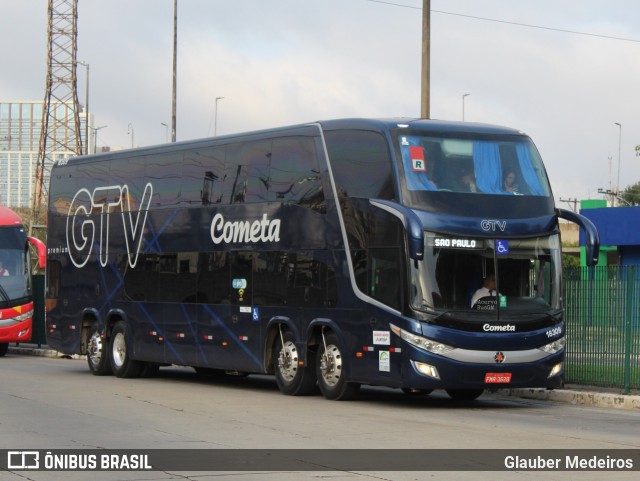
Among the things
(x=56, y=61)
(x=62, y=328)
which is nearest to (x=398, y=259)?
(x=62, y=328)

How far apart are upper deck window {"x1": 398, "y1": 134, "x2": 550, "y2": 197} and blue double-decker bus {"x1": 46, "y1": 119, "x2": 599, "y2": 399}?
0.02 meters

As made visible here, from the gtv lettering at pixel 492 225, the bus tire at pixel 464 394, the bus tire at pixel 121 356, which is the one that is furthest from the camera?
the bus tire at pixel 121 356

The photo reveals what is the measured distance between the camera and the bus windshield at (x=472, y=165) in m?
17.9

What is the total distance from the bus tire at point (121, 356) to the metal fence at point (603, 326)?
8854 millimetres

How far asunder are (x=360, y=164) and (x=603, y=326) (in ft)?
16.0

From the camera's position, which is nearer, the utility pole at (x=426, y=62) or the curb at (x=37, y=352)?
the utility pole at (x=426, y=62)

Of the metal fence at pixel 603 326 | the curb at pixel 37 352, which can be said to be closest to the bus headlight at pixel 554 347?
the metal fence at pixel 603 326

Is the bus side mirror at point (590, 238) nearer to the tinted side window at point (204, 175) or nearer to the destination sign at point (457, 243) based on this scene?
the destination sign at point (457, 243)

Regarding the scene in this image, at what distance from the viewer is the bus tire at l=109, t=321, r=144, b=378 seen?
25000 mm

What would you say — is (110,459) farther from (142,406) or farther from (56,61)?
(56,61)

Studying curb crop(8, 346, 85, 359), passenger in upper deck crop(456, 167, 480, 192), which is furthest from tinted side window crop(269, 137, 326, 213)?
curb crop(8, 346, 85, 359)

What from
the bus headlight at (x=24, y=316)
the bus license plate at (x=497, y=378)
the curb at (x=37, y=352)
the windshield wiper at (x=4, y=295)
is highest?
the windshield wiper at (x=4, y=295)

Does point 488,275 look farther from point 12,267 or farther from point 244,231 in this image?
point 12,267

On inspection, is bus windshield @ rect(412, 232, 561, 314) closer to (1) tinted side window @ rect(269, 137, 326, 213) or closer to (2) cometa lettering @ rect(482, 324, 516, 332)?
(2) cometa lettering @ rect(482, 324, 516, 332)
